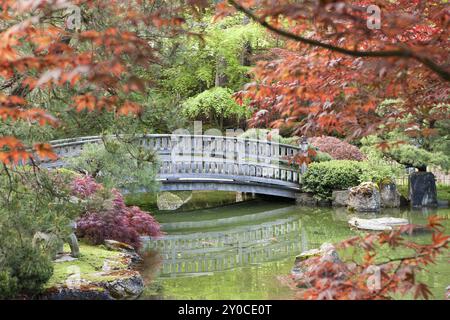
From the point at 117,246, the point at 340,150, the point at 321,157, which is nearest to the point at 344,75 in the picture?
the point at 117,246

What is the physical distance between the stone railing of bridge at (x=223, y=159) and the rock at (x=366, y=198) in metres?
1.66

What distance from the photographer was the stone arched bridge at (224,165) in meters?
13.3

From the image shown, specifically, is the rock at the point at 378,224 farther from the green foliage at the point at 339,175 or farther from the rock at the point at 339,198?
the green foliage at the point at 339,175

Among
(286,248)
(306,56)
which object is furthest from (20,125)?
(286,248)

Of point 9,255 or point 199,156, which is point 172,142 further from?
point 9,255

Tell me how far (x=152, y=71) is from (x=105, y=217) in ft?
10.7

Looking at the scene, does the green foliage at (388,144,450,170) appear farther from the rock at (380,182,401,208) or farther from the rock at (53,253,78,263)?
the rock at (53,253,78,263)

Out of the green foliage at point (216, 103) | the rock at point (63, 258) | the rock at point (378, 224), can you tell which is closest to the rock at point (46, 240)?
the rock at point (63, 258)

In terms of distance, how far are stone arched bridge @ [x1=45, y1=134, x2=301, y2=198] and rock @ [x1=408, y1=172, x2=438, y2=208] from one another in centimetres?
258

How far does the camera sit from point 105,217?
355 inches

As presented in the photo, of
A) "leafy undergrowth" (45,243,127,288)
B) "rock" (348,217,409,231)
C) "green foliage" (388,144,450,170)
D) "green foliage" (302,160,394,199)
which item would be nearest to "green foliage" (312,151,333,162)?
"green foliage" (302,160,394,199)

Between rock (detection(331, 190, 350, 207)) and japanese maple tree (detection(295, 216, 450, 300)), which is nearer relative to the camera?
japanese maple tree (detection(295, 216, 450, 300))

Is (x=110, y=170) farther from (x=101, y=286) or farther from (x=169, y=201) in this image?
(x=169, y=201)

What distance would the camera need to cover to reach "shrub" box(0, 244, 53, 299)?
572 cm
